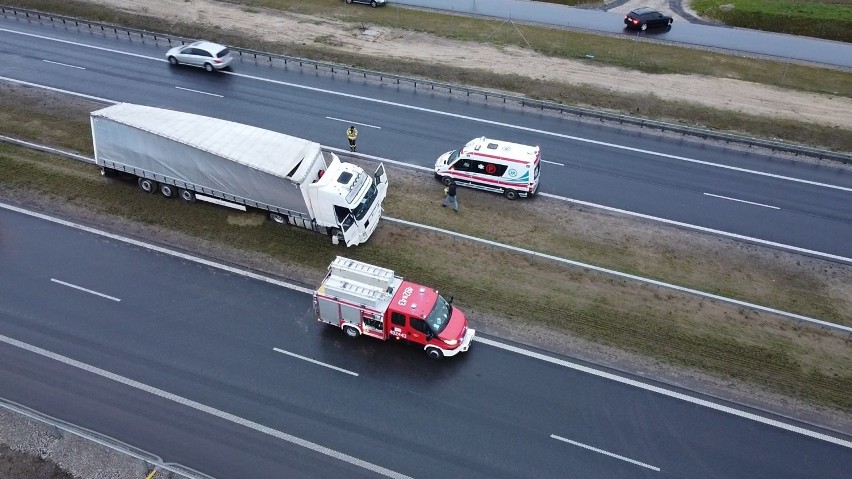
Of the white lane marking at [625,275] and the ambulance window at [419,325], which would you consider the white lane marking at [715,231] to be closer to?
the white lane marking at [625,275]

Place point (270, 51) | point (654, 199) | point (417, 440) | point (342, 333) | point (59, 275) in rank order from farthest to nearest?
point (270, 51) < point (654, 199) < point (59, 275) < point (342, 333) < point (417, 440)

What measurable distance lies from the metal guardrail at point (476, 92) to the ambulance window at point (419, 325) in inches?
848

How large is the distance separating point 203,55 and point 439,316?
29455 mm

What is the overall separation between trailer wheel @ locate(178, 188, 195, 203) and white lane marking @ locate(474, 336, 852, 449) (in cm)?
1539

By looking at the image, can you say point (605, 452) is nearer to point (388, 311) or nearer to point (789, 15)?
point (388, 311)

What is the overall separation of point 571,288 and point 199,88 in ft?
91.7

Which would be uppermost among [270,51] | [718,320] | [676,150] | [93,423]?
[270,51]

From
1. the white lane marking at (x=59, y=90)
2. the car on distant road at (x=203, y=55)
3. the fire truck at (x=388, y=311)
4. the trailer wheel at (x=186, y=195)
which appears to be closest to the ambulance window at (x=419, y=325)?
the fire truck at (x=388, y=311)

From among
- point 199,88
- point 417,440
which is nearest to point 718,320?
point 417,440

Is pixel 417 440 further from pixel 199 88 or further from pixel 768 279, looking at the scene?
pixel 199 88

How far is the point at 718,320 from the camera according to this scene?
77.4 feet

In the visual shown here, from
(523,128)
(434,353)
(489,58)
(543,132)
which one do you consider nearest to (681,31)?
(489,58)

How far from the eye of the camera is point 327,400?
66.3 ft

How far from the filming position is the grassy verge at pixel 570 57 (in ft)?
122
